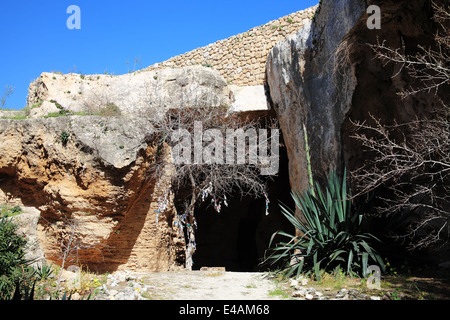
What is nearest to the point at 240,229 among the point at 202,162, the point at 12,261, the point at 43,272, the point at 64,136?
the point at 202,162

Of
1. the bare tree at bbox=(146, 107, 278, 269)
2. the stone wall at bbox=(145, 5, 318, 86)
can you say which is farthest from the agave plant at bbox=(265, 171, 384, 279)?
the stone wall at bbox=(145, 5, 318, 86)

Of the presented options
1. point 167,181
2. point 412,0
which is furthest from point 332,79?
point 167,181

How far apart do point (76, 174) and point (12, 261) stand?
3.60 m

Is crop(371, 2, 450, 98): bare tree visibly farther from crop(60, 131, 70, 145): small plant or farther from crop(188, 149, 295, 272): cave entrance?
crop(188, 149, 295, 272): cave entrance

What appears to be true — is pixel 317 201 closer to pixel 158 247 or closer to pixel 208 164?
pixel 208 164

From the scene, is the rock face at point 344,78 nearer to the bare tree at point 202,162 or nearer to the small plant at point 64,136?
the bare tree at point 202,162

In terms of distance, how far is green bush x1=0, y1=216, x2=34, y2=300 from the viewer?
229 inches

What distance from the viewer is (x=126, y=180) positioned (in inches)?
390

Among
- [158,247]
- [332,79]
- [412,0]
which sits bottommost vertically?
[158,247]

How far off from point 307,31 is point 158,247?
275 inches

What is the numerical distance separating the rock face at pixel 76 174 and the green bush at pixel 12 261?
8.61 ft

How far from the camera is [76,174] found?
380 inches
